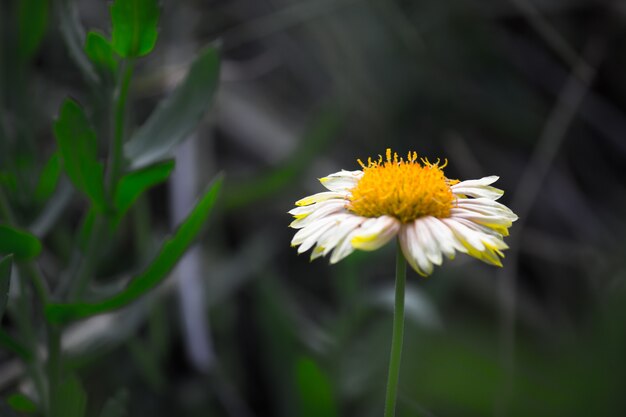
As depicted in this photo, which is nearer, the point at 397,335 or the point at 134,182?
the point at 397,335

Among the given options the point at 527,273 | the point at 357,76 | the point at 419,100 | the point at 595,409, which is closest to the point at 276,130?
the point at 357,76

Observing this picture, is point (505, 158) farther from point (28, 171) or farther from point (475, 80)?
point (28, 171)


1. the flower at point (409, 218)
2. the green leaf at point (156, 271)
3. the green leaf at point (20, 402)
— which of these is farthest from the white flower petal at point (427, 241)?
the green leaf at point (20, 402)

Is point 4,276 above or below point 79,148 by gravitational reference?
below

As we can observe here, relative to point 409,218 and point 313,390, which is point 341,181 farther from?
point 313,390

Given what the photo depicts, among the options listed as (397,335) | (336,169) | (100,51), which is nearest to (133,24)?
(100,51)

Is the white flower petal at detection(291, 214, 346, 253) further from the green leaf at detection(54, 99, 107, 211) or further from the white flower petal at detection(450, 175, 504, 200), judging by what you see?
the green leaf at detection(54, 99, 107, 211)

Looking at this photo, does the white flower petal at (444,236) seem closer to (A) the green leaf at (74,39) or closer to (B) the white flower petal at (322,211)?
(B) the white flower petal at (322,211)
